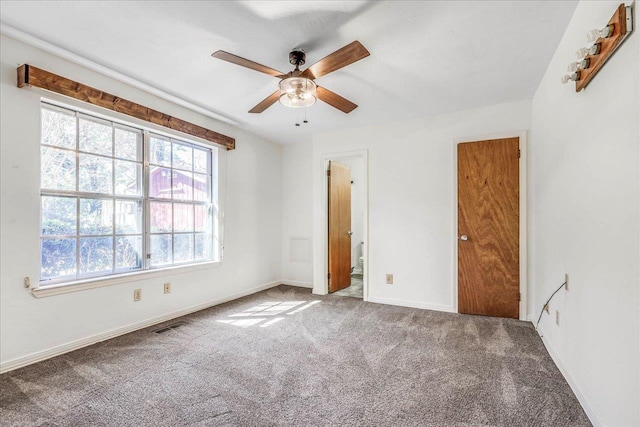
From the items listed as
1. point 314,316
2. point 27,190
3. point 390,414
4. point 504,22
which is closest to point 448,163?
point 504,22

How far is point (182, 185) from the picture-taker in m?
3.56

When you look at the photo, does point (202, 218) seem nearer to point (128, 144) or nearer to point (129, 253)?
point (129, 253)

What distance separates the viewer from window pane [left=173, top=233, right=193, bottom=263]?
3.47 metres

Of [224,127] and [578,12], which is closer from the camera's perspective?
[578,12]

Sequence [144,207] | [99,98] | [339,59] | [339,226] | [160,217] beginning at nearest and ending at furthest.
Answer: [339,59], [99,98], [144,207], [160,217], [339,226]

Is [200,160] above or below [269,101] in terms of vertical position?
below

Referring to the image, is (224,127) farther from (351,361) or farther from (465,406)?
(465,406)

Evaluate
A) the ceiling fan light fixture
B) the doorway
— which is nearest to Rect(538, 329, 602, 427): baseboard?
the doorway

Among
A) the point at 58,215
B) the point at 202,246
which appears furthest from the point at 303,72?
the point at 202,246

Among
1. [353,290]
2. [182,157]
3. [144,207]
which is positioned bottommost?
[353,290]

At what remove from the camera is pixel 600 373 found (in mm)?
1540

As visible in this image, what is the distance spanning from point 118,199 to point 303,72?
2234 millimetres

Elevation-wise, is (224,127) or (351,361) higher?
(224,127)

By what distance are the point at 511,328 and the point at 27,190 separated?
177 inches
